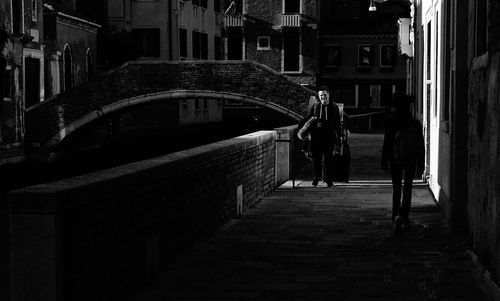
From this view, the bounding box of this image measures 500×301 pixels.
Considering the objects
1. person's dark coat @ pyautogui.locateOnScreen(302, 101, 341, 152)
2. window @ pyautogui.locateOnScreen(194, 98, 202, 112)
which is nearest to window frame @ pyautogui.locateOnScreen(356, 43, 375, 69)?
window @ pyautogui.locateOnScreen(194, 98, 202, 112)

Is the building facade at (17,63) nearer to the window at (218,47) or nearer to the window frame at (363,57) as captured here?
the window at (218,47)

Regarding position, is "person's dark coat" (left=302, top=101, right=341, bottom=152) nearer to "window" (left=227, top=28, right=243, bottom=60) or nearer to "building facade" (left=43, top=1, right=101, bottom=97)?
"building facade" (left=43, top=1, right=101, bottom=97)

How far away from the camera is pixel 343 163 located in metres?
16.8

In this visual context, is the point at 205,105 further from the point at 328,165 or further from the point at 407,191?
the point at 407,191

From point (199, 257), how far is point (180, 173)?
759 mm

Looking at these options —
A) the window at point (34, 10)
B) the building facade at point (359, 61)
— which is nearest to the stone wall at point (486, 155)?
the window at point (34, 10)

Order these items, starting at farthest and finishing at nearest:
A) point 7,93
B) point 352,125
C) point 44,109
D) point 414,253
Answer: point 352,125, point 44,109, point 7,93, point 414,253

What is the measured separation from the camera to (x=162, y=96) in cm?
3344

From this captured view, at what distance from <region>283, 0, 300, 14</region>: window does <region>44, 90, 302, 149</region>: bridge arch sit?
863 inches

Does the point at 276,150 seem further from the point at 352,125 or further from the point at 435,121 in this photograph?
the point at 352,125

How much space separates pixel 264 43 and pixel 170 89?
22.0 meters

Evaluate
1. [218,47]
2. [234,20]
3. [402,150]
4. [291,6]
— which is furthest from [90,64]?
[402,150]

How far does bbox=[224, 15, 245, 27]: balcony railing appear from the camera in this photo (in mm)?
54638

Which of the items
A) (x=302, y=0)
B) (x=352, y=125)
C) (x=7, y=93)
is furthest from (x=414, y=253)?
(x=302, y=0)
